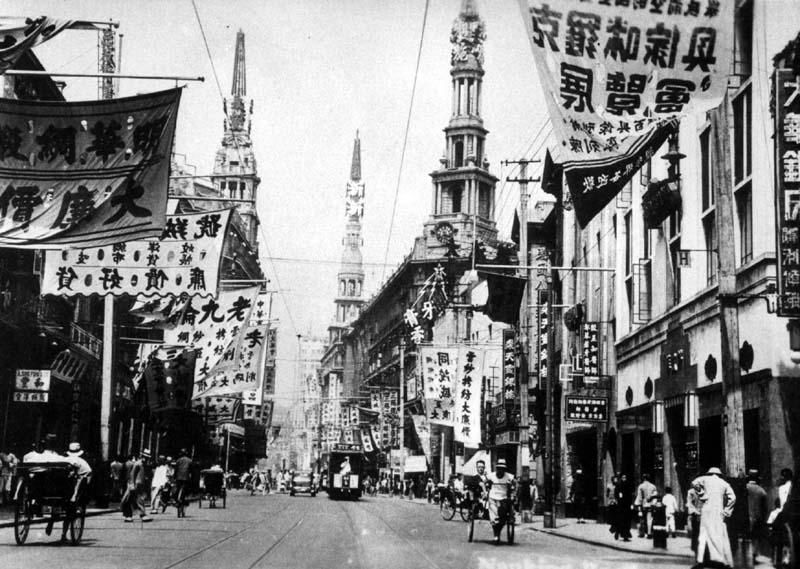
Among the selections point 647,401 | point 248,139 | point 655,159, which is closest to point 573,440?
point 647,401

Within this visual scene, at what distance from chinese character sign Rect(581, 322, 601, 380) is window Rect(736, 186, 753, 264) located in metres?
12.3

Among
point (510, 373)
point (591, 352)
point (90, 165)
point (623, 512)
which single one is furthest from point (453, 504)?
point (90, 165)

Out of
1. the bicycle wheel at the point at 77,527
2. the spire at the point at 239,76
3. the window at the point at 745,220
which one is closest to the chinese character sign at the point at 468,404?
the window at the point at 745,220

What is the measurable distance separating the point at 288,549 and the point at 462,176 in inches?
3328

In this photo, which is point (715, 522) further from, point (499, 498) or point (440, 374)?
point (440, 374)

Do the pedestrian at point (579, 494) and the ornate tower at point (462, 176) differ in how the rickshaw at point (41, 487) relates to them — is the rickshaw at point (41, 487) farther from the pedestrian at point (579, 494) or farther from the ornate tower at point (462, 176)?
the ornate tower at point (462, 176)

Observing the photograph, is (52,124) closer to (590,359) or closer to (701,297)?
(701,297)

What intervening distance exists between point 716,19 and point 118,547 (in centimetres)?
1313

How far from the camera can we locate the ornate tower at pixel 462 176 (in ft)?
332

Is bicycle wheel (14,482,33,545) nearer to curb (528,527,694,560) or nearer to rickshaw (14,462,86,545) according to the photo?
rickshaw (14,462,86,545)

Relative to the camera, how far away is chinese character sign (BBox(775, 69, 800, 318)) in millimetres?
19125

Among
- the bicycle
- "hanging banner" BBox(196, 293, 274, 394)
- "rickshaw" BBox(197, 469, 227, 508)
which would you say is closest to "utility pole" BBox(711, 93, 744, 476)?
the bicycle

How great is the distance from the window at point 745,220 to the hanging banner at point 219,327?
14.5m

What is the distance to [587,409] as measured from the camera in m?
35.1
